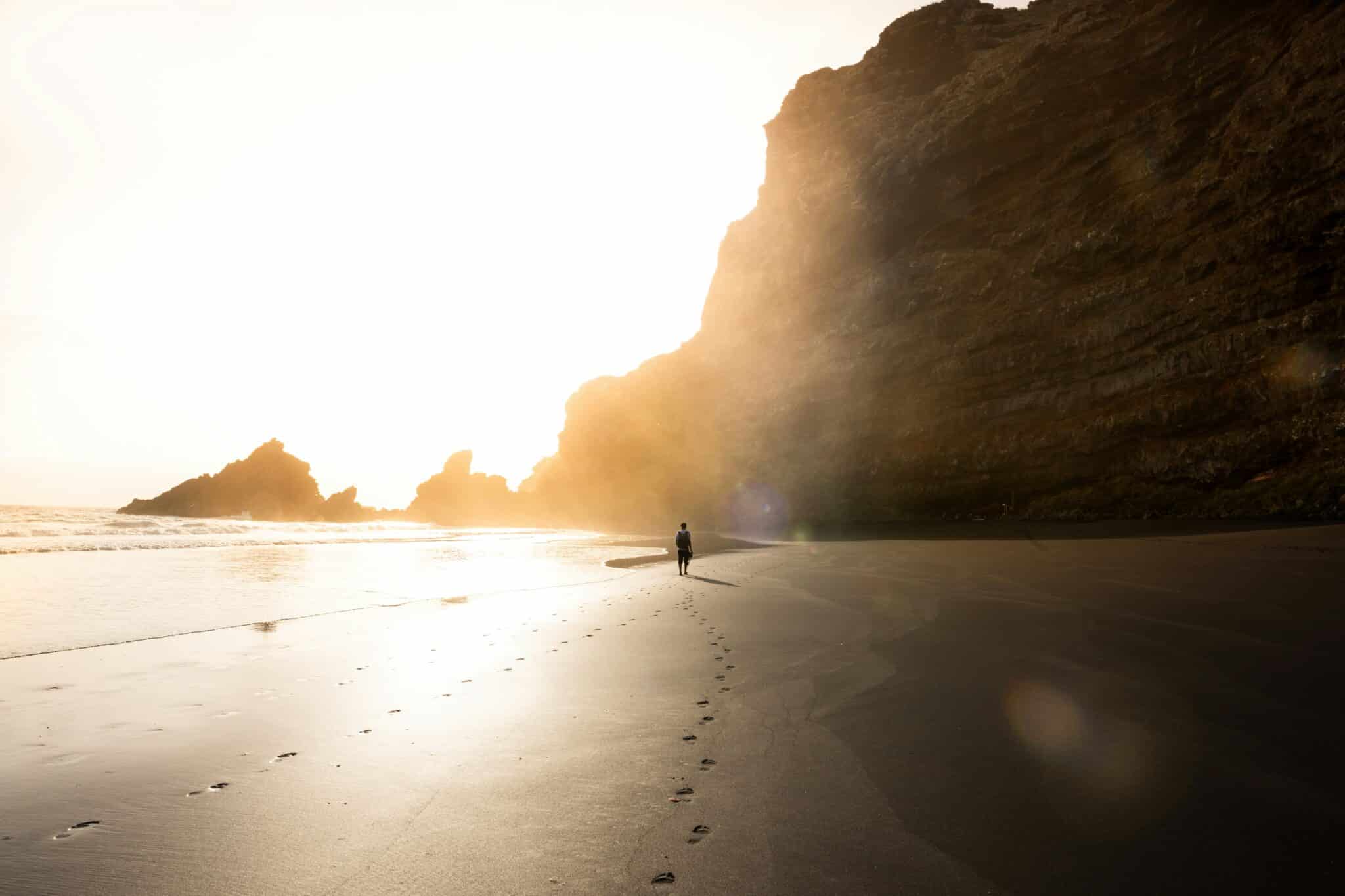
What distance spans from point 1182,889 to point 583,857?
129 inches

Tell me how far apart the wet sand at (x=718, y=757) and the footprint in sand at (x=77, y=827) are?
5 cm

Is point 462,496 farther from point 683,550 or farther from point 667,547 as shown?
point 683,550

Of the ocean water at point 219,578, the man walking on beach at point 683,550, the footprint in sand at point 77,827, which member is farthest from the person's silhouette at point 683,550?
the footprint in sand at point 77,827

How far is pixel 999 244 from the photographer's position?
39625 millimetres

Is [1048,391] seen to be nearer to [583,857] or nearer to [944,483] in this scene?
[944,483]

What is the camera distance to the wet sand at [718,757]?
3666 mm

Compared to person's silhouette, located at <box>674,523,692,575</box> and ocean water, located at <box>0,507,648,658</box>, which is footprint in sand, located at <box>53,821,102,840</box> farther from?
person's silhouette, located at <box>674,523,692,575</box>

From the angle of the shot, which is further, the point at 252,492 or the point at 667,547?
the point at 252,492

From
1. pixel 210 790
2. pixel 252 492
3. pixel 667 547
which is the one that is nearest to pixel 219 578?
pixel 210 790

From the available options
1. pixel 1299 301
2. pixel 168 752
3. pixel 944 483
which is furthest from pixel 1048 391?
pixel 168 752

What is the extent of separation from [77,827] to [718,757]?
4.88 metres

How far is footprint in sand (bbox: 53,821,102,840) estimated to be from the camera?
14.5 feet

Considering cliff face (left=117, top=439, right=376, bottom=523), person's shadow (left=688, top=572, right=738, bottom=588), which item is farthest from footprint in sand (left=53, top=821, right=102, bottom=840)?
cliff face (left=117, top=439, right=376, bottom=523)

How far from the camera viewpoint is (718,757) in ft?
17.6
